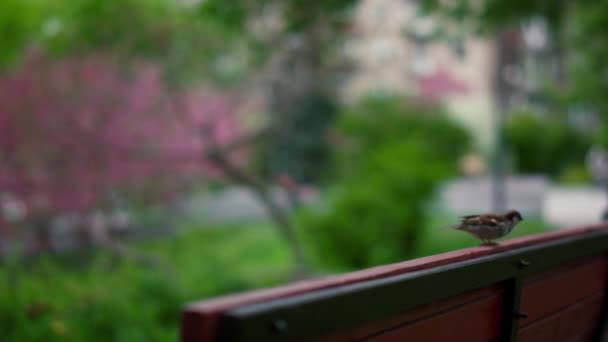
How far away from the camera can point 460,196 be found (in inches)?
296

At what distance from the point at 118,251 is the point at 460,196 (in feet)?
12.3

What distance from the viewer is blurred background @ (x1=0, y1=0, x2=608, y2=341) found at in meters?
4.71

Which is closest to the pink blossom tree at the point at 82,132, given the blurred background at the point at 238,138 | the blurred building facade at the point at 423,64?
the blurred background at the point at 238,138

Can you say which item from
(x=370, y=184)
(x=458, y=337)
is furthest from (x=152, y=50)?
(x=458, y=337)

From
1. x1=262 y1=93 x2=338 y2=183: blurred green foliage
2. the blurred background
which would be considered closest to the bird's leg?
the blurred background

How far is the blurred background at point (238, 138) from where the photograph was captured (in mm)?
4715

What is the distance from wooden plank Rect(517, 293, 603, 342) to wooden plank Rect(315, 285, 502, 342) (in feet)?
0.51

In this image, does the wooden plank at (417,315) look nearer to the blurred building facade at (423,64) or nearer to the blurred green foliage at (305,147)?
the blurred building facade at (423,64)

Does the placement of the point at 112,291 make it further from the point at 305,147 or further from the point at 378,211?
the point at 305,147

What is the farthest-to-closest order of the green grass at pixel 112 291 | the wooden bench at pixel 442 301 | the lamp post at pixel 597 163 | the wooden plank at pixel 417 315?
the lamp post at pixel 597 163 < the green grass at pixel 112 291 < the wooden plank at pixel 417 315 < the wooden bench at pixel 442 301

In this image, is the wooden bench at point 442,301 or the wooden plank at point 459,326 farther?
the wooden plank at point 459,326

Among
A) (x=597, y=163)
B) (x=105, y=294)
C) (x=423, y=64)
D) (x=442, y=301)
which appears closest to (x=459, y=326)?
(x=442, y=301)

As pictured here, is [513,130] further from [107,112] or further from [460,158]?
[107,112]

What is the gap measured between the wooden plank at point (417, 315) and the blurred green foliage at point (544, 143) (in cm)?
889
